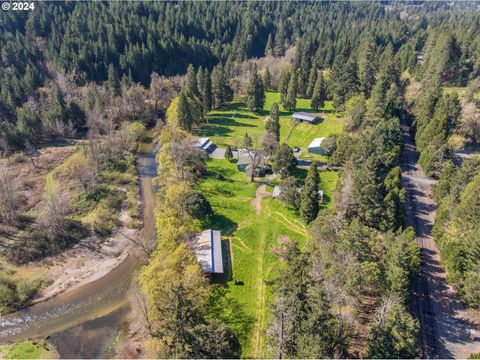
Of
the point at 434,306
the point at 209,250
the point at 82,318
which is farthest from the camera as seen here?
the point at 209,250

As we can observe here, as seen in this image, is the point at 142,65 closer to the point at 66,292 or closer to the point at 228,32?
the point at 228,32

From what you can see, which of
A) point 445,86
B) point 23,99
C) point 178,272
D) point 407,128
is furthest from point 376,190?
point 23,99

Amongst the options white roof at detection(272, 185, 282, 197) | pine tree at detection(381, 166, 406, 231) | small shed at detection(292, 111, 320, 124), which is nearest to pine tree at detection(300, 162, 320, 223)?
white roof at detection(272, 185, 282, 197)

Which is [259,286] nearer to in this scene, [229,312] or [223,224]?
[229,312]

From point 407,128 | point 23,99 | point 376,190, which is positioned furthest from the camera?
point 23,99

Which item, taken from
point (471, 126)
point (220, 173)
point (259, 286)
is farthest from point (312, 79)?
point (259, 286)

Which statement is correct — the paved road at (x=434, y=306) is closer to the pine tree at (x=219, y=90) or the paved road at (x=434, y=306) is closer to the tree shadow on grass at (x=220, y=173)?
the tree shadow on grass at (x=220, y=173)
